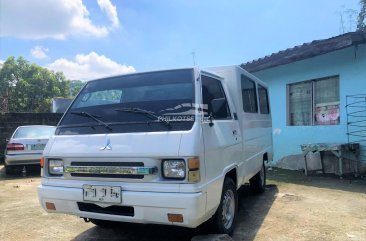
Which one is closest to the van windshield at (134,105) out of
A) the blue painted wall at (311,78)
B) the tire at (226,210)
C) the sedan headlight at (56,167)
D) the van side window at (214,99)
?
the van side window at (214,99)

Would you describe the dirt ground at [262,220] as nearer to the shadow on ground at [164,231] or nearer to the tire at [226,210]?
the shadow on ground at [164,231]

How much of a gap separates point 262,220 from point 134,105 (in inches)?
103

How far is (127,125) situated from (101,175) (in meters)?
0.58

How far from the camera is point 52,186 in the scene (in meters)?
3.85

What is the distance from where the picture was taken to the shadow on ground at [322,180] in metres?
7.50

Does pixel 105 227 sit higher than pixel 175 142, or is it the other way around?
pixel 175 142

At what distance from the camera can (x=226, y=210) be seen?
14.2 ft

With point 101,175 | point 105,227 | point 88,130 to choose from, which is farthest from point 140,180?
point 105,227

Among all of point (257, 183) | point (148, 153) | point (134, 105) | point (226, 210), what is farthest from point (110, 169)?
point (257, 183)

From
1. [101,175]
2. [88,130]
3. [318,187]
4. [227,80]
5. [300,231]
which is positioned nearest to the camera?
[101,175]

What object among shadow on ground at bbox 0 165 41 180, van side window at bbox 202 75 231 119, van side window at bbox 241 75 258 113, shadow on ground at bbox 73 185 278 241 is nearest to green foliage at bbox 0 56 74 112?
shadow on ground at bbox 0 165 41 180

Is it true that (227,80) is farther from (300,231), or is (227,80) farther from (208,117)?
(300,231)

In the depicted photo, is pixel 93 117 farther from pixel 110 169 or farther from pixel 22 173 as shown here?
pixel 22 173

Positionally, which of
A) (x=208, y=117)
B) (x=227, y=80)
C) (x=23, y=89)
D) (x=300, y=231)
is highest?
(x=23, y=89)
